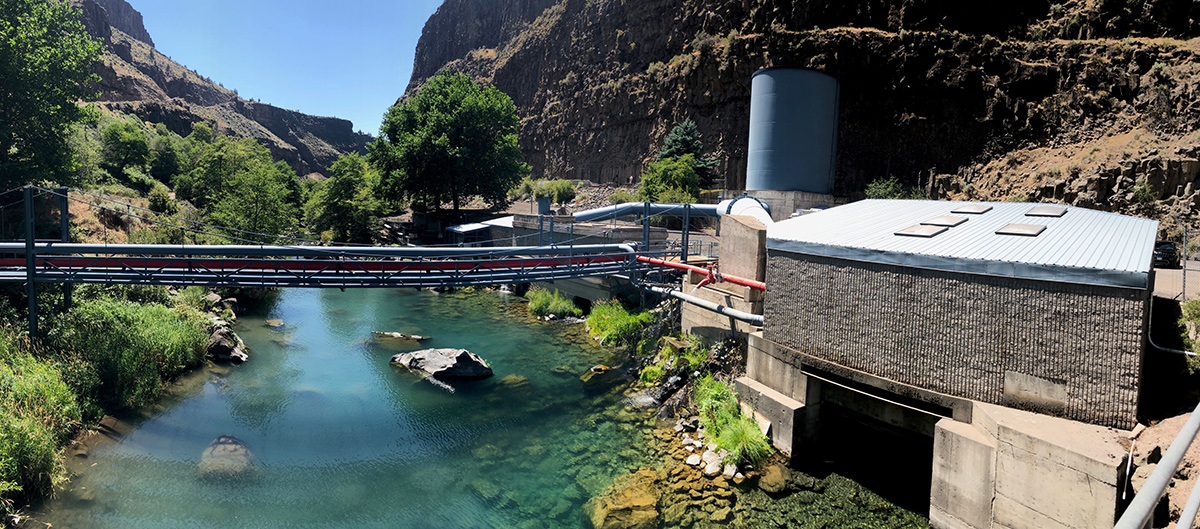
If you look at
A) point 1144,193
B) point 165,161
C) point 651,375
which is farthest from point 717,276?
point 165,161

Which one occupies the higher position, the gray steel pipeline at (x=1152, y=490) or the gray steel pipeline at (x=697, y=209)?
the gray steel pipeline at (x=697, y=209)

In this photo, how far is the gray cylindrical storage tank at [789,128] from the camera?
2969cm

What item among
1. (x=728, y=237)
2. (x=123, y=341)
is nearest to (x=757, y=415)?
(x=728, y=237)

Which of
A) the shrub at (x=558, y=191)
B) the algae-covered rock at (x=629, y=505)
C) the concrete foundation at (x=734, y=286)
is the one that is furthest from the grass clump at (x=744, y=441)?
the shrub at (x=558, y=191)

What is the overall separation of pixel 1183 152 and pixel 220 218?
145 feet

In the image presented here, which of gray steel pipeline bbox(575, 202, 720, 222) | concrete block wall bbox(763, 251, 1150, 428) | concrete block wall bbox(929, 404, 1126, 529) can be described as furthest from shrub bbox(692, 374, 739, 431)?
gray steel pipeline bbox(575, 202, 720, 222)

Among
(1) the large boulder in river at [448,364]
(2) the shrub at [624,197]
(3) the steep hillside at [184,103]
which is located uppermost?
(3) the steep hillside at [184,103]

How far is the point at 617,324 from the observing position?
71.2 feet

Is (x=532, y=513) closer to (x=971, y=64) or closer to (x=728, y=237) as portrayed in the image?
(x=728, y=237)

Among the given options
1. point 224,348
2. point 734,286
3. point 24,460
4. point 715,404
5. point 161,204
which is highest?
point 161,204

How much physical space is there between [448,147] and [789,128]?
2326cm

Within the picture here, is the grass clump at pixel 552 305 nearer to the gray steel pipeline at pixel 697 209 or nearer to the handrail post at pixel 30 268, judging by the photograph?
the gray steel pipeline at pixel 697 209

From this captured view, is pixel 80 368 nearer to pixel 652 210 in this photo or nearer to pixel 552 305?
pixel 552 305

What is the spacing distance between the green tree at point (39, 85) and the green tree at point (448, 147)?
62.8ft
